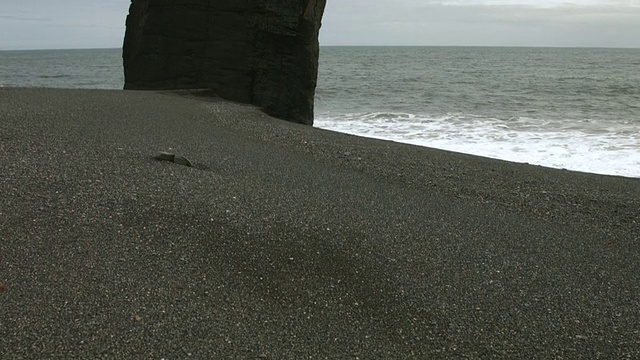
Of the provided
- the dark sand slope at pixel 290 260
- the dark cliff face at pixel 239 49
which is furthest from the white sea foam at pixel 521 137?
the dark sand slope at pixel 290 260

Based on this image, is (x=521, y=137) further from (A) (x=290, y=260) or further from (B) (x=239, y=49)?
(A) (x=290, y=260)

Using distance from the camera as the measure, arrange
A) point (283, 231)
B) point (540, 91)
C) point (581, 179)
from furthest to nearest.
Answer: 1. point (540, 91)
2. point (581, 179)
3. point (283, 231)

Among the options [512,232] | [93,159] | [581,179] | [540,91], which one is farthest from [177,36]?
[540,91]

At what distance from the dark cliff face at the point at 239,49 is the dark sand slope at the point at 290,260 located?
4.93m

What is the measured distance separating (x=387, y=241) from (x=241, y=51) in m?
7.15

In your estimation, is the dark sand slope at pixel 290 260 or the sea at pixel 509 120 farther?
the sea at pixel 509 120

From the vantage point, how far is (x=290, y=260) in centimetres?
320

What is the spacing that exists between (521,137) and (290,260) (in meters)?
9.22

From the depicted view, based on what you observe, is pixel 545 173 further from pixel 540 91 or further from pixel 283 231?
pixel 540 91

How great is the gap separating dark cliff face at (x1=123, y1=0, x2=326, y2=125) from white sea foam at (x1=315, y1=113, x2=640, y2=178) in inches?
96.8

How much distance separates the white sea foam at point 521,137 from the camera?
9.09 meters

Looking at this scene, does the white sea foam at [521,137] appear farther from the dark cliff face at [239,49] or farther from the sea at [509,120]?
the dark cliff face at [239,49]

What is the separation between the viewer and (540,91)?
22516 millimetres

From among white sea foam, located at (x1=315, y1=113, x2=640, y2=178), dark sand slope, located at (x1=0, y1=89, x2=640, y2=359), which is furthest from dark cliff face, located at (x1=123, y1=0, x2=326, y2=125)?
dark sand slope, located at (x1=0, y1=89, x2=640, y2=359)
